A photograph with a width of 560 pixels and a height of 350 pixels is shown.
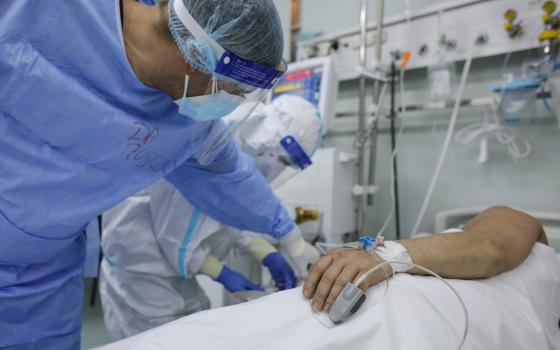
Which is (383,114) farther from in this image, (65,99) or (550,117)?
(65,99)

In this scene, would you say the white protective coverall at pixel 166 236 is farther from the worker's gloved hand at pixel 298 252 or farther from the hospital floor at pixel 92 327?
the hospital floor at pixel 92 327

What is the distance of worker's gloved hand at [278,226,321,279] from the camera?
4.43 feet

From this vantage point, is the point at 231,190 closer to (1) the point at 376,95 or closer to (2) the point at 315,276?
(2) the point at 315,276

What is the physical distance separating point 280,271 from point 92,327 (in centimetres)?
157

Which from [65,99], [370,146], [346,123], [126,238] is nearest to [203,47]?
[65,99]

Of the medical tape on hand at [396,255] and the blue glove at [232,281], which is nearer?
the medical tape on hand at [396,255]

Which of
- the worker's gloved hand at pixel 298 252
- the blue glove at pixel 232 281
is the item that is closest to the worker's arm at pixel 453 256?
the worker's gloved hand at pixel 298 252

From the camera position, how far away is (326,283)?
2.10ft

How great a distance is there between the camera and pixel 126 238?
127 centimetres

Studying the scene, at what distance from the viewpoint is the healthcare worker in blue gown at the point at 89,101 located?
0.66 meters

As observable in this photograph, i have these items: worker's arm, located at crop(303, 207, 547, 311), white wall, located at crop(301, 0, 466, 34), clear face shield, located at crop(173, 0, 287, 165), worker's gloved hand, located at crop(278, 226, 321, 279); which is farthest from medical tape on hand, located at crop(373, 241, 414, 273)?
white wall, located at crop(301, 0, 466, 34)

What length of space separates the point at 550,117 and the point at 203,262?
1.59 meters

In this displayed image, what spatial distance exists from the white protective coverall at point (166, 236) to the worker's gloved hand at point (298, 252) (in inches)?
10.3

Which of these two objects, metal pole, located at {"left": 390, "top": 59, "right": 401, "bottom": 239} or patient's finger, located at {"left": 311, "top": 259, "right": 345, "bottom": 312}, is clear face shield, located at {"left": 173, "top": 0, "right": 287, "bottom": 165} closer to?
patient's finger, located at {"left": 311, "top": 259, "right": 345, "bottom": 312}
